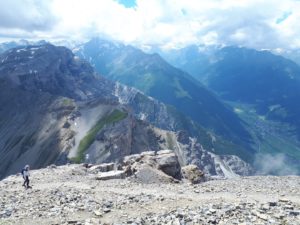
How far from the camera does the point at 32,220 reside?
108ft

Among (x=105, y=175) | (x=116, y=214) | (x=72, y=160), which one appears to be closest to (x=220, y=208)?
(x=116, y=214)

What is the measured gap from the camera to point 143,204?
36.1 metres

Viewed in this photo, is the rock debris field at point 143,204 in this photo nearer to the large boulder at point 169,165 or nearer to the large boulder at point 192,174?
the large boulder at point 169,165

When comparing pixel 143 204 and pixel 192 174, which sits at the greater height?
pixel 192 174

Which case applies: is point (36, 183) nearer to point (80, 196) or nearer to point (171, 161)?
point (80, 196)

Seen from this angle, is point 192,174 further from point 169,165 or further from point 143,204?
point 143,204

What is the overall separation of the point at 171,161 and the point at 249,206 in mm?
29768

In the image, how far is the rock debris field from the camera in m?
29.0

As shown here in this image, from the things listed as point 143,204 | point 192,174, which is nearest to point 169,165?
point 192,174

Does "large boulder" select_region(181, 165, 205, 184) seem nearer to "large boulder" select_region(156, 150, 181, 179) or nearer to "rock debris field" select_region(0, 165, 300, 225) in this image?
"large boulder" select_region(156, 150, 181, 179)

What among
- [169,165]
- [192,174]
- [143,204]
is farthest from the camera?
[192,174]

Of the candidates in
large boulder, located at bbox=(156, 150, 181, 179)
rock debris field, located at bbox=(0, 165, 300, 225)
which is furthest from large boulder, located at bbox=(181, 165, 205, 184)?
rock debris field, located at bbox=(0, 165, 300, 225)

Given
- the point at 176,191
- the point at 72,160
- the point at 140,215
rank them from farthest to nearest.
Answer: the point at 72,160
the point at 176,191
the point at 140,215

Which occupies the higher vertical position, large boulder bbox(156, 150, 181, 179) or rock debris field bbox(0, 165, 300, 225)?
large boulder bbox(156, 150, 181, 179)
